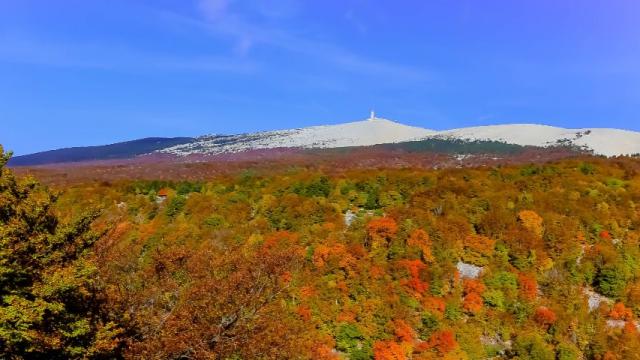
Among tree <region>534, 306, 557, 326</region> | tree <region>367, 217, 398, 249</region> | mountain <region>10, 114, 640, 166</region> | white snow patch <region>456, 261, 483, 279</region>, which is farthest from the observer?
mountain <region>10, 114, 640, 166</region>

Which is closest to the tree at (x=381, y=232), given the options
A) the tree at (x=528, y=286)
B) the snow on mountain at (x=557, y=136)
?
the tree at (x=528, y=286)

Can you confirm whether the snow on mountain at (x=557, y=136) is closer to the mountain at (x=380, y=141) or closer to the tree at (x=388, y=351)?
the mountain at (x=380, y=141)

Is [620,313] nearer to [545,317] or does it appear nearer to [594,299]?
[594,299]

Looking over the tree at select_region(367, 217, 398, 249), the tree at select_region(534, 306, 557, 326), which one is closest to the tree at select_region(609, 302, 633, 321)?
the tree at select_region(534, 306, 557, 326)

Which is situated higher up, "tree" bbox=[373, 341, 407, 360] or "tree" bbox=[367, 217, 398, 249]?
"tree" bbox=[367, 217, 398, 249]

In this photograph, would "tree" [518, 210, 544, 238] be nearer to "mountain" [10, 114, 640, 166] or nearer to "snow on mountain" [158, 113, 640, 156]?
"mountain" [10, 114, 640, 166]

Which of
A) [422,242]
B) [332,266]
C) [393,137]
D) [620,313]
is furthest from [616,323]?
[393,137]

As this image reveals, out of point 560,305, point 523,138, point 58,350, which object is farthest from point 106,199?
point 523,138

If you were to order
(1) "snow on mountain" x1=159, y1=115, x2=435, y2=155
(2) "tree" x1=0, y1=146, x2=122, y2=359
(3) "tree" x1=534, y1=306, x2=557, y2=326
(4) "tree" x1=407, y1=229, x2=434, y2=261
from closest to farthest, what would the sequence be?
(2) "tree" x1=0, y1=146, x2=122, y2=359 < (3) "tree" x1=534, y1=306, x2=557, y2=326 < (4) "tree" x1=407, y1=229, x2=434, y2=261 < (1) "snow on mountain" x1=159, y1=115, x2=435, y2=155

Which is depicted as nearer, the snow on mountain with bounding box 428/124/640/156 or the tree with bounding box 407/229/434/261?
the tree with bounding box 407/229/434/261
